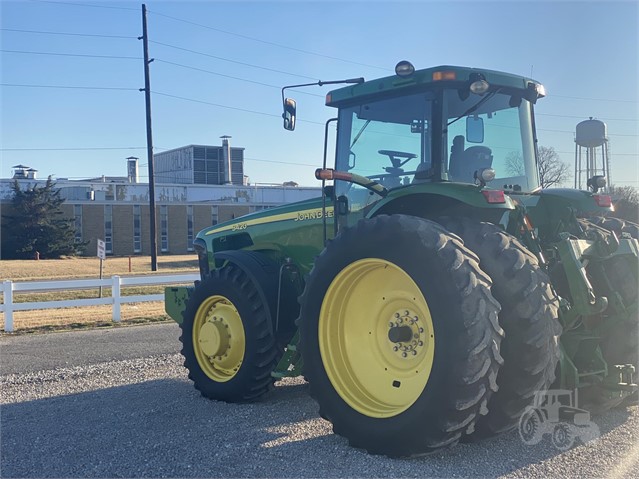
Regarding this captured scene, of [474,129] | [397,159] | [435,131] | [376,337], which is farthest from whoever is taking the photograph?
[397,159]

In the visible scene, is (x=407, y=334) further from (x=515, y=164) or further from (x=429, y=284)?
(x=515, y=164)

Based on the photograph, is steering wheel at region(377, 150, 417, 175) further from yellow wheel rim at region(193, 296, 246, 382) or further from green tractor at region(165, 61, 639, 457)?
yellow wheel rim at region(193, 296, 246, 382)

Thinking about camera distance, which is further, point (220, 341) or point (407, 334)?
point (220, 341)

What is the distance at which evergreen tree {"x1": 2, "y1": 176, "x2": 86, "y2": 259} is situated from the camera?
156 feet

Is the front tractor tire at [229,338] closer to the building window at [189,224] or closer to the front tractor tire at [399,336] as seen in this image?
the front tractor tire at [399,336]

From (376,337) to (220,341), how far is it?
207 cm

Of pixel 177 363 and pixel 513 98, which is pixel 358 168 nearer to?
pixel 513 98

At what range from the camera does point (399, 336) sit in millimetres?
4586

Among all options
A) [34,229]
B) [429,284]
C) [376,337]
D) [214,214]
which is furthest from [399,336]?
[214,214]

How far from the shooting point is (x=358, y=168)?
19.3ft

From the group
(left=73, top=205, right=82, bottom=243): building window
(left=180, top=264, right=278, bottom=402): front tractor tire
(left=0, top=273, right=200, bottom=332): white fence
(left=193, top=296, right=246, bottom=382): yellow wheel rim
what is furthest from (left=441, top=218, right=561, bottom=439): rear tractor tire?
(left=73, top=205, right=82, bottom=243): building window

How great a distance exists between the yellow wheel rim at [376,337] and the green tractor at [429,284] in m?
0.01

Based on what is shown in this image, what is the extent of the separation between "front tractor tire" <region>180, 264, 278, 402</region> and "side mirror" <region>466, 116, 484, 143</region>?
2454 mm

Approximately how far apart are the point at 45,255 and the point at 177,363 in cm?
4300
